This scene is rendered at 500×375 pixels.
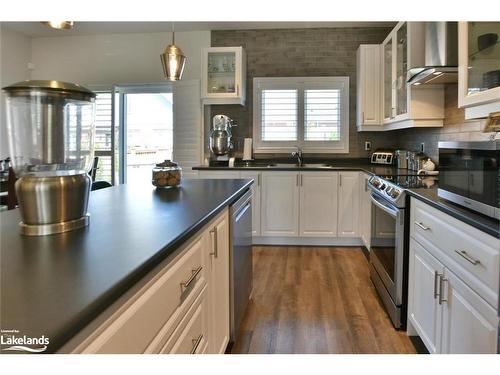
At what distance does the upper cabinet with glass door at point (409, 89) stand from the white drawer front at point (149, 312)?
2.60 m

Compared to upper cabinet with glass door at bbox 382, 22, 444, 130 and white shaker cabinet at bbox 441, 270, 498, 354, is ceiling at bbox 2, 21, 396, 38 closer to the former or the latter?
upper cabinet with glass door at bbox 382, 22, 444, 130

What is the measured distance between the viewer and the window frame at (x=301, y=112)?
4.84 metres

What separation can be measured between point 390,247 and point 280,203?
191 centimetres

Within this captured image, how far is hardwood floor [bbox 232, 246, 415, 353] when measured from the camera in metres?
2.20

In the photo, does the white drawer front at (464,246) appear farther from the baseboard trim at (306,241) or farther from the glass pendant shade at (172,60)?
the baseboard trim at (306,241)

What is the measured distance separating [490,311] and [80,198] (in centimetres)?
144

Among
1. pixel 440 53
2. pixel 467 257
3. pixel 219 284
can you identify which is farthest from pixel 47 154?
pixel 440 53

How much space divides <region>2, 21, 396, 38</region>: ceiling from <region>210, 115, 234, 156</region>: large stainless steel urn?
3.83 feet

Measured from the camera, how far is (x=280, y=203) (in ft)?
14.2

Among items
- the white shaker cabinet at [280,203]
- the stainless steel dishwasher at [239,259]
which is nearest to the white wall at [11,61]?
the white shaker cabinet at [280,203]

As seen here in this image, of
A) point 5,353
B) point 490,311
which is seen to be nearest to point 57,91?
point 5,353

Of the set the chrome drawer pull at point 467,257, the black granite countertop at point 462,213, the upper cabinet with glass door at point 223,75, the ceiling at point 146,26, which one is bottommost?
the chrome drawer pull at point 467,257

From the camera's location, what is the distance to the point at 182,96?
4980mm
